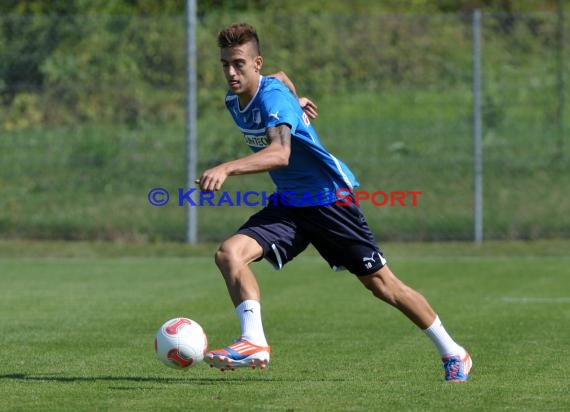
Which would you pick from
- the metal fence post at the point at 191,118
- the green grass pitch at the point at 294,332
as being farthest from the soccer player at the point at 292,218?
the metal fence post at the point at 191,118

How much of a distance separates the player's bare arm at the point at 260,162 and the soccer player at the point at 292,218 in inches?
2.7

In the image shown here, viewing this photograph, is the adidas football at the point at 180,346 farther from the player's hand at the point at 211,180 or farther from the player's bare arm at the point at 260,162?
the player's hand at the point at 211,180

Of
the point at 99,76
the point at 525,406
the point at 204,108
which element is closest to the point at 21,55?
the point at 99,76

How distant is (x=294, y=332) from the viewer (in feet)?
31.1

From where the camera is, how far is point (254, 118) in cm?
724

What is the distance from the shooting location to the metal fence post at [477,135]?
16750mm

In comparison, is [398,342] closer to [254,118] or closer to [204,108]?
[254,118]

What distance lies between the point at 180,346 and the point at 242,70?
1.65 metres

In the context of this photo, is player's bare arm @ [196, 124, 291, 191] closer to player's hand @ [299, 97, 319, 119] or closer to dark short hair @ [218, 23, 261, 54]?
dark short hair @ [218, 23, 261, 54]

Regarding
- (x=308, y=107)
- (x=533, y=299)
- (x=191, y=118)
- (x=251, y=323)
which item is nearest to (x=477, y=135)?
(x=191, y=118)

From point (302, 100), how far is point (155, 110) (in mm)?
9492

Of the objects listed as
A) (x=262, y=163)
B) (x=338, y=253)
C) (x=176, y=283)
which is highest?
(x=262, y=163)

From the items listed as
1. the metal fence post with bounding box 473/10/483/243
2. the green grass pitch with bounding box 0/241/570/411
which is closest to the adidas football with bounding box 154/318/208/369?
the green grass pitch with bounding box 0/241/570/411

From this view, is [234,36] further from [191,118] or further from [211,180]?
[191,118]
